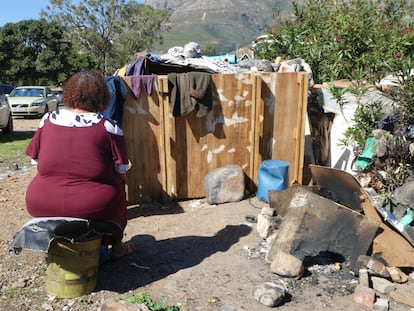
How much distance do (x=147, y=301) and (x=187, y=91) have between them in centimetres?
289

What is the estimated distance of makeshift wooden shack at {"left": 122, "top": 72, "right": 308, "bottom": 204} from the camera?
538 centimetres

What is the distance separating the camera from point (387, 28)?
6.83 meters

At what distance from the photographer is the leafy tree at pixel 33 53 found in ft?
102

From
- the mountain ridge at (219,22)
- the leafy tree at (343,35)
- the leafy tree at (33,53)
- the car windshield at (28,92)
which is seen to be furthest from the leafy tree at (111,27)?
the mountain ridge at (219,22)

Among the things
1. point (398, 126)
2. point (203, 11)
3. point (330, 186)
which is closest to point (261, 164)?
point (330, 186)

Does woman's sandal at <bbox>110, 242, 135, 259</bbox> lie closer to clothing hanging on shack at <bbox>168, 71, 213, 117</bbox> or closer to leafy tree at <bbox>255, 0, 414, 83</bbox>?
clothing hanging on shack at <bbox>168, 71, 213, 117</bbox>

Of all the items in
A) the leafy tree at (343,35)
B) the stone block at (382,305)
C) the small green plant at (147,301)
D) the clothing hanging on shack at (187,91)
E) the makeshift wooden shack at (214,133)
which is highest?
the leafy tree at (343,35)

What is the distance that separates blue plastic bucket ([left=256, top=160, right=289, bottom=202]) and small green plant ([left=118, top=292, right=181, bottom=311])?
2615 mm

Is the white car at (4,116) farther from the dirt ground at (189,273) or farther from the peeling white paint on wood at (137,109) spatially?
the peeling white paint on wood at (137,109)

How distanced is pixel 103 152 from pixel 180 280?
53.4 inches

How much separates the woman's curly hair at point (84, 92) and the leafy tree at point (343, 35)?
390cm

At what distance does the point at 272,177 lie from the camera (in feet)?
17.9

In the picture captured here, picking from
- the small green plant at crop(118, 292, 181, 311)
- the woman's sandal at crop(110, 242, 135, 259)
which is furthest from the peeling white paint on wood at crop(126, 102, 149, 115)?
the small green plant at crop(118, 292, 181, 311)

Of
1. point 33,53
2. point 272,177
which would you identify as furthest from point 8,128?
point 33,53
